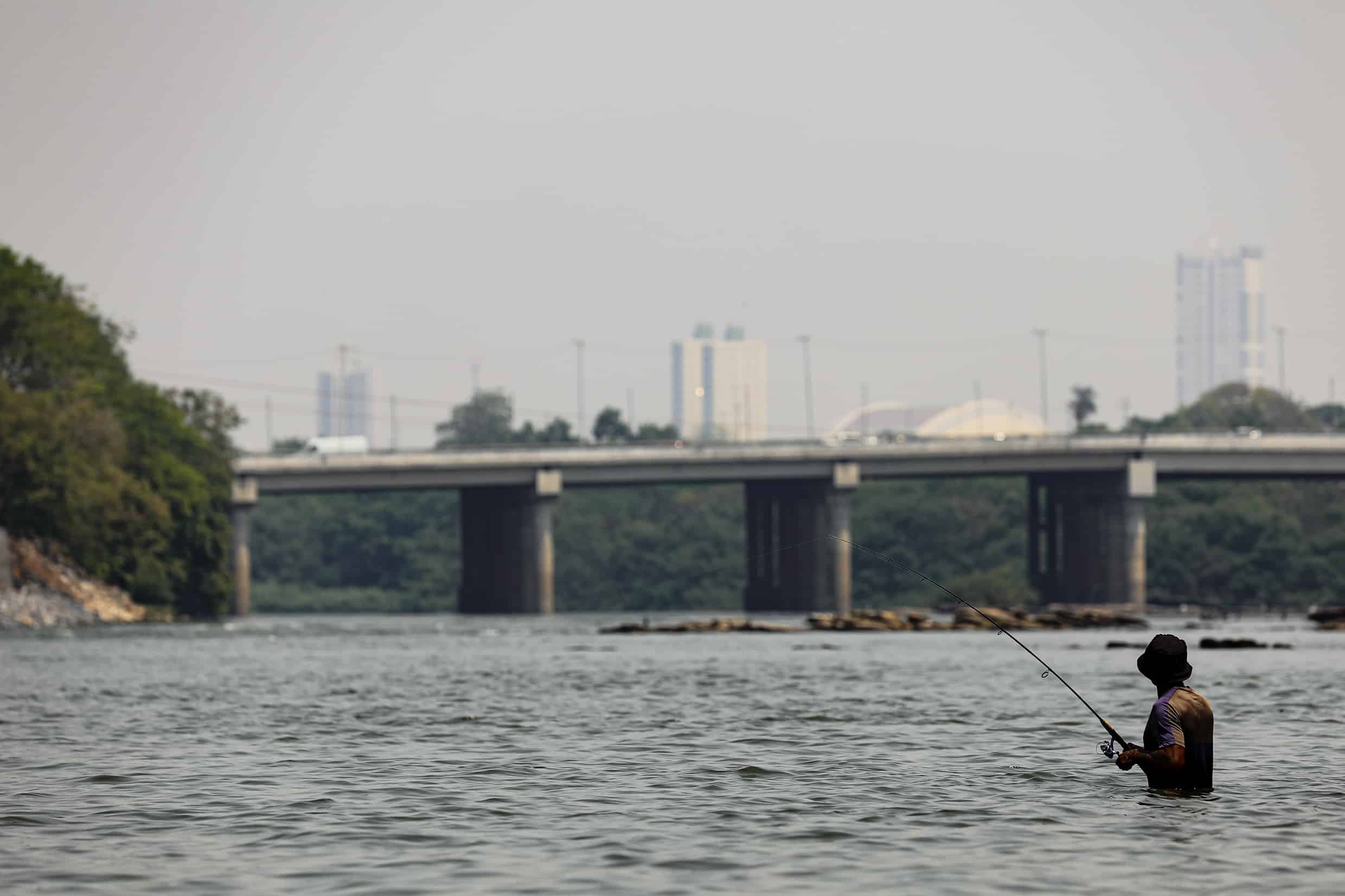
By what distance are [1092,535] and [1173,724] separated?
113402mm

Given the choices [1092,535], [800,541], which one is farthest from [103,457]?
[1092,535]

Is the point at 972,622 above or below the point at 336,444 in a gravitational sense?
below

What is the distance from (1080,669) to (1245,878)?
1443 inches

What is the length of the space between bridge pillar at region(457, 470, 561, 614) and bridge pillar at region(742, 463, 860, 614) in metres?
13.6

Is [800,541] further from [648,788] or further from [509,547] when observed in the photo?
[648,788]

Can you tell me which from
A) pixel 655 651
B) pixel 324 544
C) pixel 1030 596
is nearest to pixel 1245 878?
pixel 655 651

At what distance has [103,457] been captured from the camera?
9694 centimetres

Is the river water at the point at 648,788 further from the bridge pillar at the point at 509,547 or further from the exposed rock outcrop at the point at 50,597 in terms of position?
the bridge pillar at the point at 509,547

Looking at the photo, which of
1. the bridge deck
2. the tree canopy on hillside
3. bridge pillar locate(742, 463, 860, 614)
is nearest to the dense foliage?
the bridge deck

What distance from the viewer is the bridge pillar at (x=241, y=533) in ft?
397

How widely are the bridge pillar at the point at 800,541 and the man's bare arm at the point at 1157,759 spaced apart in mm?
103359

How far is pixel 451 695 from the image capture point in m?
41.0

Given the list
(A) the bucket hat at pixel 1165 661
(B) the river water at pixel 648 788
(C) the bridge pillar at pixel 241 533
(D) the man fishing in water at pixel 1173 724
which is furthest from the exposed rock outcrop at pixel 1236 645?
(C) the bridge pillar at pixel 241 533

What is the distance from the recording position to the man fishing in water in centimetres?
1895
